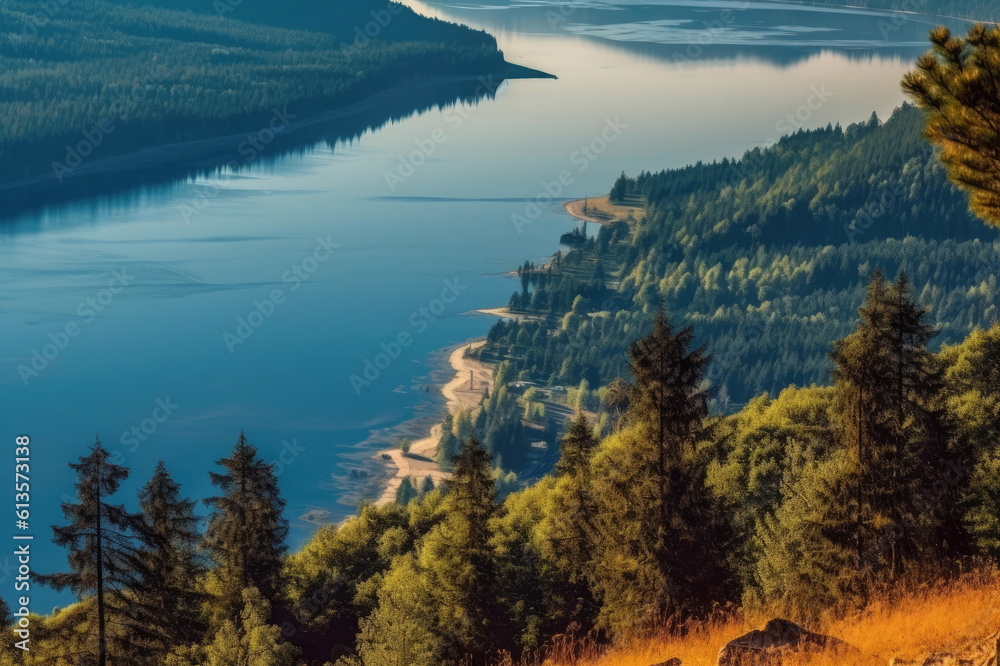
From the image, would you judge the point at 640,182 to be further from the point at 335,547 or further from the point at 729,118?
the point at 335,547

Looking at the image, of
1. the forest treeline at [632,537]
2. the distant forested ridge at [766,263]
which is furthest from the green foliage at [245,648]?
the distant forested ridge at [766,263]

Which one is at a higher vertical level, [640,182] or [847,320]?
[640,182]

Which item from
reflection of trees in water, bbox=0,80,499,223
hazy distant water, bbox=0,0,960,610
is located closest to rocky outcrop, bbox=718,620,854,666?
hazy distant water, bbox=0,0,960,610

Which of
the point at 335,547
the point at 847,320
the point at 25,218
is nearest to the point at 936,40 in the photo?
the point at 335,547
